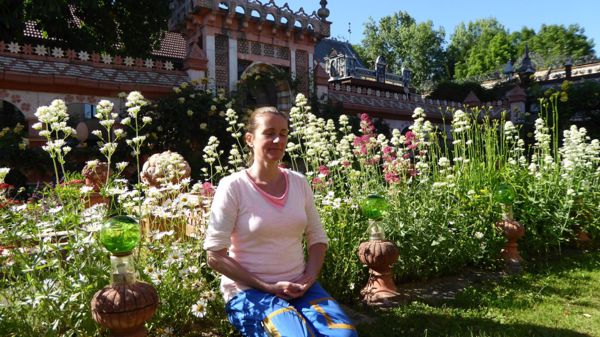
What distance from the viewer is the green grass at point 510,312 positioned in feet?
9.62

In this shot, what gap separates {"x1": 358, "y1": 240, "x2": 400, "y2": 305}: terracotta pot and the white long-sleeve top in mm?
1070

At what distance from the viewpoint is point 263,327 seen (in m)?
2.09

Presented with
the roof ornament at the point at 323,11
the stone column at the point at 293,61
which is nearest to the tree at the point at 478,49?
the roof ornament at the point at 323,11

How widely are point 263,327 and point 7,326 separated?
3.77 ft

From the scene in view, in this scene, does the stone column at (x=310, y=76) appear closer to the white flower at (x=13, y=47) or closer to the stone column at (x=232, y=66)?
the stone column at (x=232, y=66)

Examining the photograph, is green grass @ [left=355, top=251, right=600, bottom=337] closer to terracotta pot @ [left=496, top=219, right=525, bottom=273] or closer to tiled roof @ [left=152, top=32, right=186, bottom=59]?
terracotta pot @ [left=496, top=219, right=525, bottom=273]

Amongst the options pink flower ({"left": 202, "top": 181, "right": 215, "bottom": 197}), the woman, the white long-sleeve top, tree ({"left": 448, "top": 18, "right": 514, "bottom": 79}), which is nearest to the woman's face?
the woman

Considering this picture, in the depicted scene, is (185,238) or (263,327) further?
(185,238)

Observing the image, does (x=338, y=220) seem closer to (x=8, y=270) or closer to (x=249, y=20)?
(x=8, y=270)

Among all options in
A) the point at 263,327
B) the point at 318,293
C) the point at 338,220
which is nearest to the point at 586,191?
the point at 338,220

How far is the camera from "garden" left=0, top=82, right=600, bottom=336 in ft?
7.55

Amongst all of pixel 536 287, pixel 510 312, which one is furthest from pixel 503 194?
pixel 510 312

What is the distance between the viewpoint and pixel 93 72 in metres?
11.0

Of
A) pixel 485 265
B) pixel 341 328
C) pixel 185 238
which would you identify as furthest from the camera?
pixel 485 265
